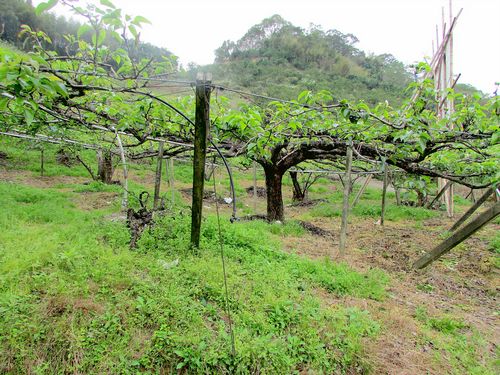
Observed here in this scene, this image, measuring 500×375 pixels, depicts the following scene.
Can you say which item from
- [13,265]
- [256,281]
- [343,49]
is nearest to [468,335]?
[256,281]

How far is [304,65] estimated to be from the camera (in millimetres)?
47531

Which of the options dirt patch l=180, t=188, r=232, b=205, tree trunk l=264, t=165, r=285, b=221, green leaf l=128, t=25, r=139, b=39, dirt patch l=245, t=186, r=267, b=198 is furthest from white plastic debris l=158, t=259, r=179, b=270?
dirt patch l=245, t=186, r=267, b=198

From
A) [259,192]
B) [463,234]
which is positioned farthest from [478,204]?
[259,192]

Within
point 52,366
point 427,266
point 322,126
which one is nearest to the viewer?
point 52,366

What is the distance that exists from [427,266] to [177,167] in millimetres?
15393

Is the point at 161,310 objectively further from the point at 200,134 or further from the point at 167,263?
the point at 200,134

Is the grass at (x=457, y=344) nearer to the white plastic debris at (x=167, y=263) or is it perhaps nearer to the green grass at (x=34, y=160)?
the white plastic debris at (x=167, y=263)

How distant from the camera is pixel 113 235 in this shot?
13.5 ft

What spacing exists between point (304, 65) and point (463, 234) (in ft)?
160

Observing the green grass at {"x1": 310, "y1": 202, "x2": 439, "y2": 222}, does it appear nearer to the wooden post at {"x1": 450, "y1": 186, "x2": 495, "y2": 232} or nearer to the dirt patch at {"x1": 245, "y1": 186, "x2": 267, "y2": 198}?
the wooden post at {"x1": 450, "y1": 186, "x2": 495, "y2": 232}

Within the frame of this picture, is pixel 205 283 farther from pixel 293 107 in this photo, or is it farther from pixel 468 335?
pixel 468 335

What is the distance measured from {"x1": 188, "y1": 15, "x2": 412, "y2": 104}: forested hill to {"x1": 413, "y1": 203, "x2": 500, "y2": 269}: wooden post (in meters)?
26.8

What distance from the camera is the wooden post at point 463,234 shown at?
3.69 metres

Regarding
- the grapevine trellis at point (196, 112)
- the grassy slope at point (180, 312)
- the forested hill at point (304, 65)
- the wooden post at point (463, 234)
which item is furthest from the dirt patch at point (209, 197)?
the forested hill at point (304, 65)
